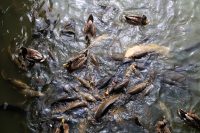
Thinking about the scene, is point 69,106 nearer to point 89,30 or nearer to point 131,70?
point 131,70

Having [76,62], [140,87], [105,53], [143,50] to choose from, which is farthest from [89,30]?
[140,87]

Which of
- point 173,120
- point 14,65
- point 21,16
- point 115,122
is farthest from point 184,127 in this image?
point 21,16

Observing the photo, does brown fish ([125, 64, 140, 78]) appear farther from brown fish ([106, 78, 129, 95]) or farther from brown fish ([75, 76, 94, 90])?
brown fish ([75, 76, 94, 90])

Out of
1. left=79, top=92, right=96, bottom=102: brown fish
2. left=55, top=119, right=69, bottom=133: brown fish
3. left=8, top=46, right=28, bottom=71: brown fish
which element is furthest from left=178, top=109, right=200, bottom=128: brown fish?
left=8, top=46, right=28, bottom=71: brown fish

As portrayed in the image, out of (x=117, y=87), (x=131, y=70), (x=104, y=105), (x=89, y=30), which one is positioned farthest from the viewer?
(x=89, y=30)

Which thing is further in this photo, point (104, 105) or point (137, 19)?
point (137, 19)

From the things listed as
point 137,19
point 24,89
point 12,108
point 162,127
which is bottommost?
point 162,127

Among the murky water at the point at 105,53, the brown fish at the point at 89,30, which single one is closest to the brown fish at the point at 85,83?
the murky water at the point at 105,53
